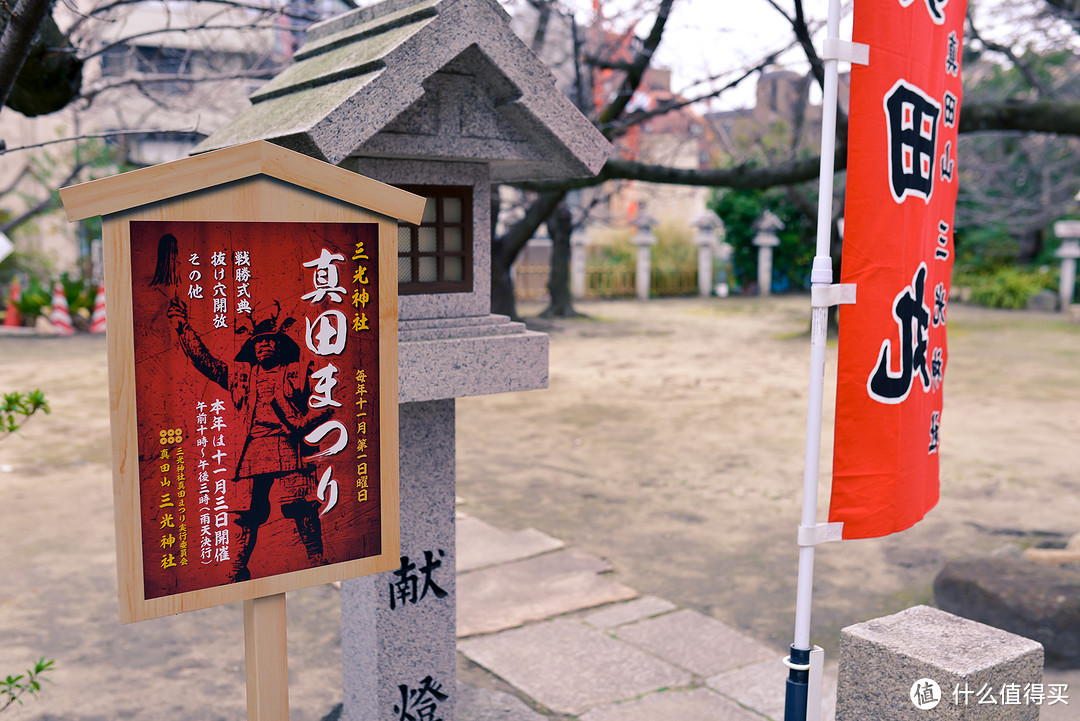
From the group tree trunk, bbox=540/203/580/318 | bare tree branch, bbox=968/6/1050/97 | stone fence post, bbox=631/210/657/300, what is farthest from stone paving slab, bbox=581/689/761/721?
stone fence post, bbox=631/210/657/300

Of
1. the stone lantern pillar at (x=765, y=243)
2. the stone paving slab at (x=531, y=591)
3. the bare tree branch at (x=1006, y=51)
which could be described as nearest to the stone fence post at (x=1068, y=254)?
the stone lantern pillar at (x=765, y=243)

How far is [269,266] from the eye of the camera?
2459 millimetres

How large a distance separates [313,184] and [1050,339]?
19429 millimetres

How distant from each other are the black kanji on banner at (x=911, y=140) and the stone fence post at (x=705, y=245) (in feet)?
86.9

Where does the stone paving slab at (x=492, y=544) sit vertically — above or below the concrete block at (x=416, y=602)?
below

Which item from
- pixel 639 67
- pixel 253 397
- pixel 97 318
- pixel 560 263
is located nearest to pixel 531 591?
pixel 253 397

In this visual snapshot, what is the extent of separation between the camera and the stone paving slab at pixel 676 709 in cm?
421

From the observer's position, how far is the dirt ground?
492 cm

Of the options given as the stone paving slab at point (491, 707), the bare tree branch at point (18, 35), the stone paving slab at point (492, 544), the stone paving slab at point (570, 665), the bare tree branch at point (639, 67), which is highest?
Result: the bare tree branch at point (639, 67)

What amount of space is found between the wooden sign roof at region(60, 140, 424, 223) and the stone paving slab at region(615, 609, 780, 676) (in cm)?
321

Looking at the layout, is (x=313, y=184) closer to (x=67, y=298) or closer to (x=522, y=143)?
(x=522, y=143)

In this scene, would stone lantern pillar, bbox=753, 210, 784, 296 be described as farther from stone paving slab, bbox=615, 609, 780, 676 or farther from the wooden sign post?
the wooden sign post

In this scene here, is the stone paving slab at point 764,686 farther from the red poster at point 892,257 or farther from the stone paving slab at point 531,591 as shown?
the red poster at point 892,257

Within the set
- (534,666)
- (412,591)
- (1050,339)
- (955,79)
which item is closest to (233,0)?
(412,591)
